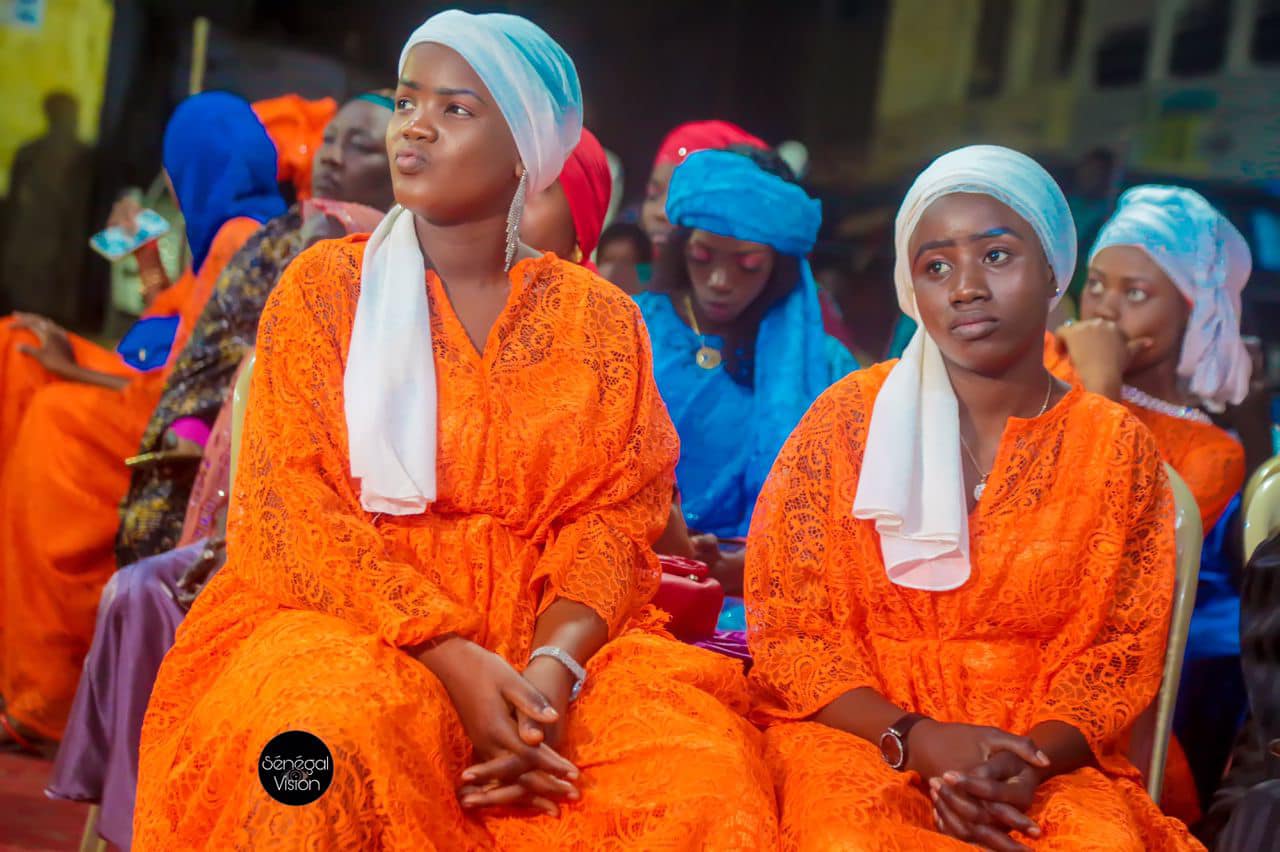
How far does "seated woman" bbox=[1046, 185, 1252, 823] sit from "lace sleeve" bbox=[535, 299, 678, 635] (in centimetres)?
160

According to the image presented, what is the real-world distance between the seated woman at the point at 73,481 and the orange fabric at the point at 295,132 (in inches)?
14.1

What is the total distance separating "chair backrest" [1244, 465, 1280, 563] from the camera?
2.90m

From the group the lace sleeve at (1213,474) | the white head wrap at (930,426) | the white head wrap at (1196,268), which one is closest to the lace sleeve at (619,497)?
the white head wrap at (930,426)

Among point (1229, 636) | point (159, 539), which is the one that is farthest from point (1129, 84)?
point (159, 539)

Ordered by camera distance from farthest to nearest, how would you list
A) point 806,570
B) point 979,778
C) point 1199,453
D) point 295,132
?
point 295,132 → point 1199,453 → point 806,570 → point 979,778

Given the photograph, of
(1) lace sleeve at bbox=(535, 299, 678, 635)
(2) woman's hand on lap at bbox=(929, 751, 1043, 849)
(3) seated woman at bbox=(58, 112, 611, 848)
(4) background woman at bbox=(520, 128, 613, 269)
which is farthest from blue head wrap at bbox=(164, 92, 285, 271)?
(2) woman's hand on lap at bbox=(929, 751, 1043, 849)

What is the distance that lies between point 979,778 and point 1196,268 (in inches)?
92.6

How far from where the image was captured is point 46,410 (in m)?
4.61

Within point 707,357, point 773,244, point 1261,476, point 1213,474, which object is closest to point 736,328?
point 707,357

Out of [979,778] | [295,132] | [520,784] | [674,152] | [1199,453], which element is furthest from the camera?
[295,132]

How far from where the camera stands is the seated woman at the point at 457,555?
1.96m

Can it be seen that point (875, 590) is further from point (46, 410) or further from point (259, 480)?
point (46, 410)

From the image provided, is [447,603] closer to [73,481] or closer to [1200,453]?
[1200,453]

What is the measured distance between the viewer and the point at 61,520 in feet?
14.9
